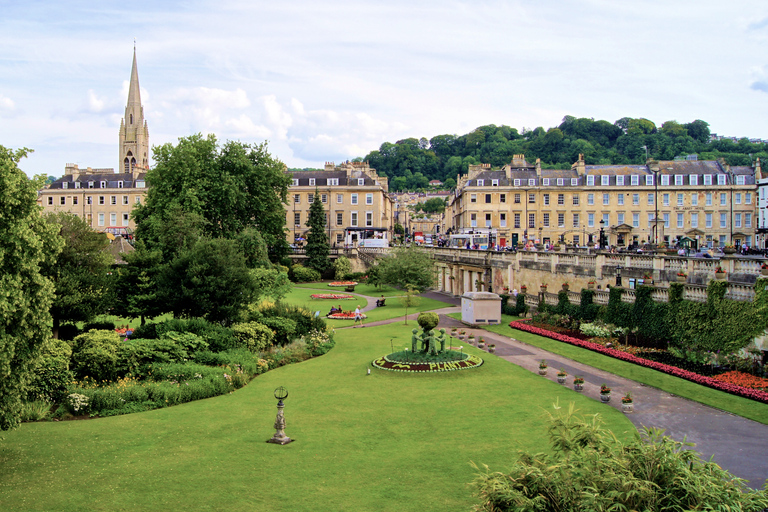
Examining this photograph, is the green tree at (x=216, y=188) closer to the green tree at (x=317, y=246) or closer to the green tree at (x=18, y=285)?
the green tree at (x=317, y=246)

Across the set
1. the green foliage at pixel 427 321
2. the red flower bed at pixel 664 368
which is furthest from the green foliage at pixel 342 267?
the green foliage at pixel 427 321

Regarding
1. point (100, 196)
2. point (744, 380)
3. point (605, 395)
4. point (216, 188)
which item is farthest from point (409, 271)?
point (100, 196)

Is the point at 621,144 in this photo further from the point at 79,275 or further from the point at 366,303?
the point at 79,275

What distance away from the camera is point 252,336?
30.2 m

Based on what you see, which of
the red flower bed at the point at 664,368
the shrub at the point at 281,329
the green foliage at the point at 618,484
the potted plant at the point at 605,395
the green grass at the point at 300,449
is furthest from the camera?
the shrub at the point at 281,329

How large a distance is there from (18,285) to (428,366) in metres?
17.4

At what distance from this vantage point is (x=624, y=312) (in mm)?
31438

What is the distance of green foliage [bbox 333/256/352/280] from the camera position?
76.6m

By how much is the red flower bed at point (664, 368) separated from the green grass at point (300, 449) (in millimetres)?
4969

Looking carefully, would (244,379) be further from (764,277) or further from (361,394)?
(764,277)

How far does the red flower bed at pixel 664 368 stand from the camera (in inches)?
810

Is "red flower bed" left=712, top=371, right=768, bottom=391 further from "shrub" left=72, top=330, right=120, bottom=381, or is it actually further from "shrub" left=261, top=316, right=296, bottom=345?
"shrub" left=72, top=330, right=120, bottom=381

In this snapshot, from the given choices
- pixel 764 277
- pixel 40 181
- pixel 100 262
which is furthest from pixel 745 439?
pixel 100 262

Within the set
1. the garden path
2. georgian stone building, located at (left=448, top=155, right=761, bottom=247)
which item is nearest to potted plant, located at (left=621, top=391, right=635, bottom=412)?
the garden path
